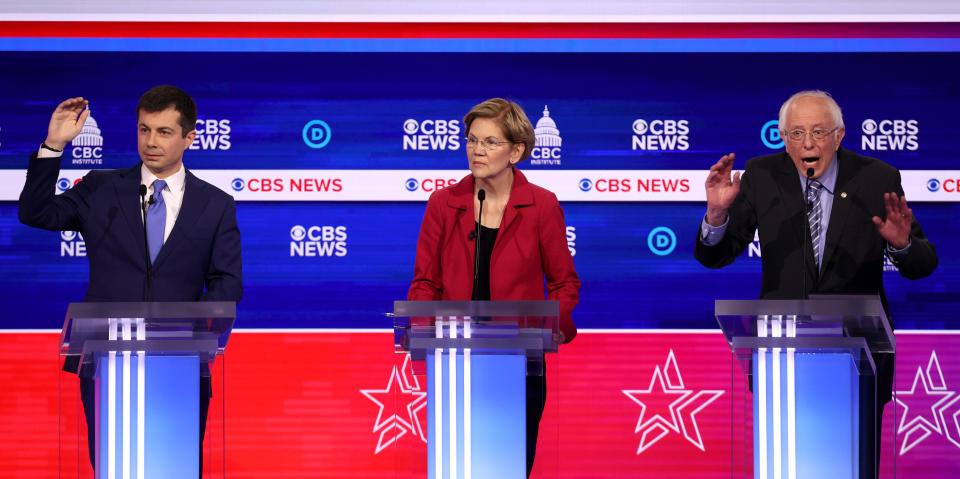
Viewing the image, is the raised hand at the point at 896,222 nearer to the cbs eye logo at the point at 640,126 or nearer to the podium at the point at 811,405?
the podium at the point at 811,405

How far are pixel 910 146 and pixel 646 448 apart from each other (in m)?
1.95

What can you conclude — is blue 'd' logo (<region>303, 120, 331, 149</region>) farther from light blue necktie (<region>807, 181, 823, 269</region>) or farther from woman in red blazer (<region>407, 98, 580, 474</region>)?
light blue necktie (<region>807, 181, 823, 269</region>)

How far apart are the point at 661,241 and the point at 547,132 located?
0.77m

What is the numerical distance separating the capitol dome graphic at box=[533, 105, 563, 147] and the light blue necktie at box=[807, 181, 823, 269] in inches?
59.1

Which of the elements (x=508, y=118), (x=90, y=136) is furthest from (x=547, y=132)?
(x=90, y=136)

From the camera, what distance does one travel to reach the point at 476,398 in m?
2.78

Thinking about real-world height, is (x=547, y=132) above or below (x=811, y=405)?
above

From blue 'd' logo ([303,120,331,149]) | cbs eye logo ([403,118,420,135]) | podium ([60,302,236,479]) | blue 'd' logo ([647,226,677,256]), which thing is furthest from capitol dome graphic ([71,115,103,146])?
blue 'd' logo ([647,226,677,256])

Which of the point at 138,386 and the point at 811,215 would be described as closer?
the point at 138,386

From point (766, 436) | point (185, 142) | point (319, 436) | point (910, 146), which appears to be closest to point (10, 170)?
point (185, 142)

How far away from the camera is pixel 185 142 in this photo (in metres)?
4.02

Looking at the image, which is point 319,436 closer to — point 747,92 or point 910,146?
point 747,92

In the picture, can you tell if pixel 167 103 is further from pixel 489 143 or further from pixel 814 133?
pixel 814 133

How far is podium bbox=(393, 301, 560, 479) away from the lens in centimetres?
277
